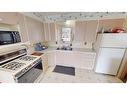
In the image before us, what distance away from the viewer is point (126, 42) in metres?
1.97

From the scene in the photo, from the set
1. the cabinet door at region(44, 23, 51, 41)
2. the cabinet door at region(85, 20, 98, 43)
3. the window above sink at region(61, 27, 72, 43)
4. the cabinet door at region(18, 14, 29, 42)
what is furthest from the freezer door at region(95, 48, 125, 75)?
the cabinet door at region(18, 14, 29, 42)

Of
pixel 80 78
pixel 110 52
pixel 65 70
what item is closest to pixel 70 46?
pixel 65 70

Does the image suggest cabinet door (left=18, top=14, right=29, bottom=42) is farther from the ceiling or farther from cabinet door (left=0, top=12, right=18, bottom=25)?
the ceiling

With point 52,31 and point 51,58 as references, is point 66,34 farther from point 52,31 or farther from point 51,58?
point 51,58

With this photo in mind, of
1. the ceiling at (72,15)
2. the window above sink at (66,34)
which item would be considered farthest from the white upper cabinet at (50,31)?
the window above sink at (66,34)

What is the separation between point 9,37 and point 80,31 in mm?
2112

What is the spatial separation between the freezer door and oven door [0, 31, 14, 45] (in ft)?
7.81

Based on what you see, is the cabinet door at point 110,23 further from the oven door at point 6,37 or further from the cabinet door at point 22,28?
the oven door at point 6,37

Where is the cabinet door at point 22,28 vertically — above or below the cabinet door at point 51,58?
above

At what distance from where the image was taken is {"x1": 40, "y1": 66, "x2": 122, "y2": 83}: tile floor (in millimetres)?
2082

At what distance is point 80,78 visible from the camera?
2215mm

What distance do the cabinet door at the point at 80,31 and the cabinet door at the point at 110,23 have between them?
56cm

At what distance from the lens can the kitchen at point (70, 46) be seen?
156 cm

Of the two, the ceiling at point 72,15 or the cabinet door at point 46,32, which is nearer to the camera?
the ceiling at point 72,15
